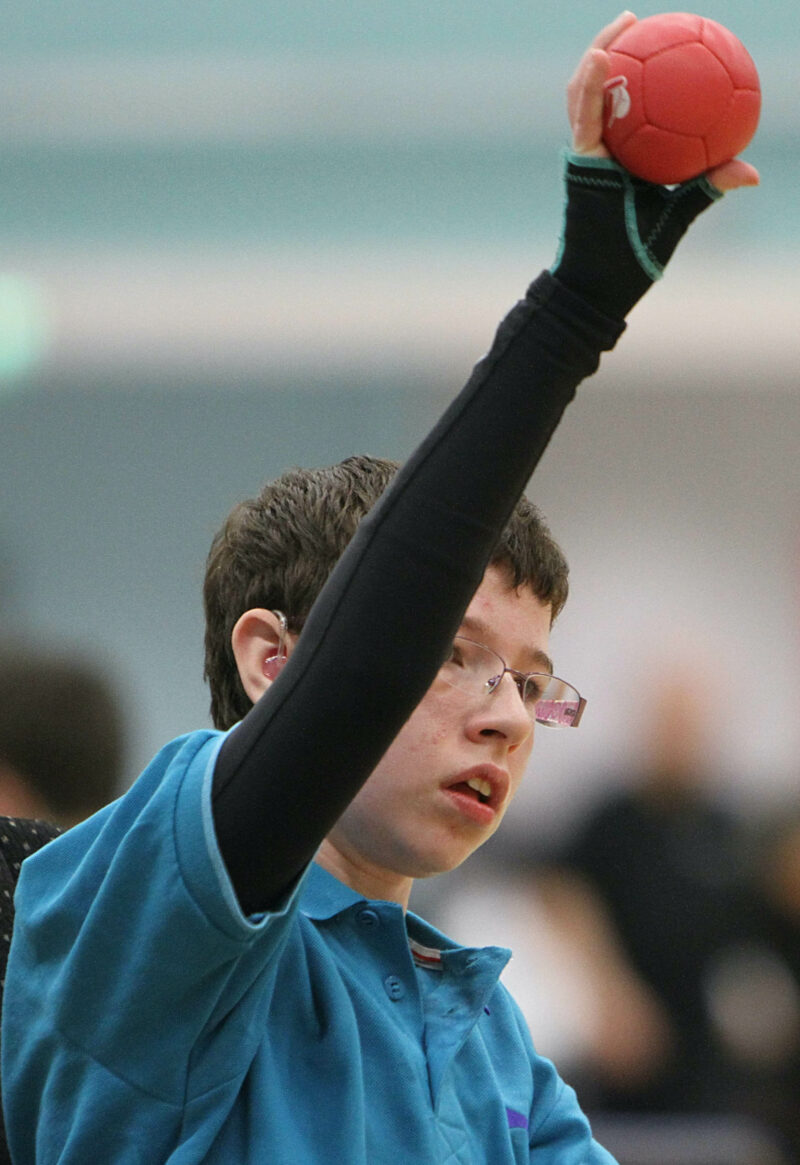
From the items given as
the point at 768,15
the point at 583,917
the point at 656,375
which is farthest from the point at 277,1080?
the point at 768,15

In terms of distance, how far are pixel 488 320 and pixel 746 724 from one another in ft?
4.85

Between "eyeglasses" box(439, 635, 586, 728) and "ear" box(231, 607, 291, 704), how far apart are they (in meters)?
0.13

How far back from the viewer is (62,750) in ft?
6.97

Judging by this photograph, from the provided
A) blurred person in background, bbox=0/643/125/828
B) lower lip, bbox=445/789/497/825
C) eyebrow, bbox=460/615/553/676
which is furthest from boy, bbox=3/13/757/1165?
blurred person in background, bbox=0/643/125/828

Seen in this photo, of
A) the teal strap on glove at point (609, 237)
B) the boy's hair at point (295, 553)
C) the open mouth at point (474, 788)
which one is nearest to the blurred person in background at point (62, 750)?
the boy's hair at point (295, 553)

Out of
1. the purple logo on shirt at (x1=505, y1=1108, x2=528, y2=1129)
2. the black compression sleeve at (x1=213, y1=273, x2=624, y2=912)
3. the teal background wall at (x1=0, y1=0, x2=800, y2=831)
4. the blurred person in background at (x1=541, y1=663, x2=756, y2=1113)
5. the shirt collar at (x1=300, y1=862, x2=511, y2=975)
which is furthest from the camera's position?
the teal background wall at (x1=0, y1=0, x2=800, y2=831)

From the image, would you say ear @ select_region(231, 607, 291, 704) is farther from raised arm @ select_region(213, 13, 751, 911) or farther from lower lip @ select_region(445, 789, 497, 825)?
raised arm @ select_region(213, 13, 751, 911)

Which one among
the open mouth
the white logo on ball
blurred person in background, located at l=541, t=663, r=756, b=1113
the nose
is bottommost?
blurred person in background, located at l=541, t=663, r=756, b=1113

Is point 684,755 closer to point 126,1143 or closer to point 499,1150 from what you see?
point 499,1150

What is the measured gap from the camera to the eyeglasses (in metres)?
1.17

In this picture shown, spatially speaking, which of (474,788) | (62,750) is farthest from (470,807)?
(62,750)

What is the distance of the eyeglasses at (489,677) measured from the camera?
46.0 inches

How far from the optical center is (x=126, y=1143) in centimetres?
90

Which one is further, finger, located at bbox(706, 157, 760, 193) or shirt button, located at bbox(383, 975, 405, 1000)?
shirt button, located at bbox(383, 975, 405, 1000)
